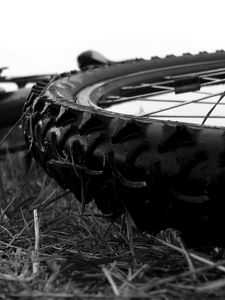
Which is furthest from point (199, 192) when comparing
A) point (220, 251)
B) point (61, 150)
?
point (61, 150)

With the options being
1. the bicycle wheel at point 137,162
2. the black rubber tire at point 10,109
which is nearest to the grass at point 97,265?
the bicycle wheel at point 137,162

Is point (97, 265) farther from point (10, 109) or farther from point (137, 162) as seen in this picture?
point (10, 109)

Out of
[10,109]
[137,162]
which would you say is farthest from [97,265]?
[10,109]

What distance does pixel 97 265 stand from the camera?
896 mm

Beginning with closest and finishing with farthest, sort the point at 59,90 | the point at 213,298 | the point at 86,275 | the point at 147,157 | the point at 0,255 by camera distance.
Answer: the point at 213,298 < the point at 86,275 < the point at 147,157 < the point at 0,255 < the point at 59,90

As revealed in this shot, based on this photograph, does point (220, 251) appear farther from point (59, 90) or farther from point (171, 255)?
point (59, 90)

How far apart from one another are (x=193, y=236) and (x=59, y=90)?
59 centimetres

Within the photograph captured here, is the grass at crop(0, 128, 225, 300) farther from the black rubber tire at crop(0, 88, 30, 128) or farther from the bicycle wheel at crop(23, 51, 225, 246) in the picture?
the black rubber tire at crop(0, 88, 30, 128)

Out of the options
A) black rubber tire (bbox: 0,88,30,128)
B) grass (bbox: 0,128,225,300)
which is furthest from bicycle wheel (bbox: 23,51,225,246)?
black rubber tire (bbox: 0,88,30,128)

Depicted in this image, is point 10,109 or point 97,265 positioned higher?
point 10,109

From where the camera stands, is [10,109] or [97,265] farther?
[10,109]

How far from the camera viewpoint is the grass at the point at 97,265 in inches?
30.6

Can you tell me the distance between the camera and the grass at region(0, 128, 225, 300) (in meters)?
0.78

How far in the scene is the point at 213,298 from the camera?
29.8 inches
